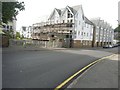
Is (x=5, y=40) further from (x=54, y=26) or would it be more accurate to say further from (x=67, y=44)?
(x=54, y=26)

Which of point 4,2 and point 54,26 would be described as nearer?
point 4,2

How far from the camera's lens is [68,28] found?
147 feet

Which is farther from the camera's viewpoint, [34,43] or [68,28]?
[68,28]

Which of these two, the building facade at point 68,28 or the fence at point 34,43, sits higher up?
the building facade at point 68,28

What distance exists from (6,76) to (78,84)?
10.4 ft

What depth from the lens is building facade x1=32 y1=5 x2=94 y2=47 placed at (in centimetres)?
4488

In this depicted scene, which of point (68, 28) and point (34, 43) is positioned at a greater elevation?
point (68, 28)

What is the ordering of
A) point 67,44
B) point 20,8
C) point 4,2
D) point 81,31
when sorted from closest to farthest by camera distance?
point 4,2
point 20,8
point 67,44
point 81,31

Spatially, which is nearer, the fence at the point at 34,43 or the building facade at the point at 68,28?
the fence at the point at 34,43

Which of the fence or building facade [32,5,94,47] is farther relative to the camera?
building facade [32,5,94,47]

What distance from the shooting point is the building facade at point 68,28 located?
4488 centimetres

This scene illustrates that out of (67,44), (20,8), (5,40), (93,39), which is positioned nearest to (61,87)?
(20,8)

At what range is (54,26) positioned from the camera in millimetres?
49156

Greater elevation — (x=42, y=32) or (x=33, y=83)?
(x=42, y=32)
